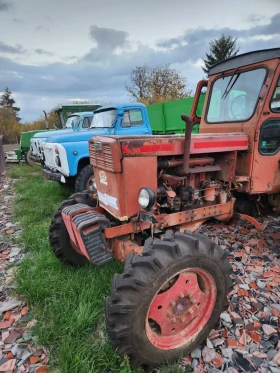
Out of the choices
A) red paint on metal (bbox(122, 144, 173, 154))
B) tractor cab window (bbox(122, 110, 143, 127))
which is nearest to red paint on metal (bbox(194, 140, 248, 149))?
red paint on metal (bbox(122, 144, 173, 154))

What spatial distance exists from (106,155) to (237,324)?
75.6 inches

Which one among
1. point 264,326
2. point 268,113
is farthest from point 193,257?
point 268,113

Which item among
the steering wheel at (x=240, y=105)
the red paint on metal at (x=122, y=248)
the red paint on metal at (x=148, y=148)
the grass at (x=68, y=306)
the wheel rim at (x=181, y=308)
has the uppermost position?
the steering wheel at (x=240, y=105)

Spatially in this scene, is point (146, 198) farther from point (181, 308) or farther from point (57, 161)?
point (57, 161)

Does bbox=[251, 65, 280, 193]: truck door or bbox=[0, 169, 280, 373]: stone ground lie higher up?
bbox=[251, 65, 280, 193]: truck door

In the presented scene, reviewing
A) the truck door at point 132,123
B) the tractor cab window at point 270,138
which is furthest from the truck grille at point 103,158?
the truck door at point 132,123

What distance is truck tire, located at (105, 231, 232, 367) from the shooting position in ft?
5.72

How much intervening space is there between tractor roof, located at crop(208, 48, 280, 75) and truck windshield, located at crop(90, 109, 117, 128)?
3.13 meters

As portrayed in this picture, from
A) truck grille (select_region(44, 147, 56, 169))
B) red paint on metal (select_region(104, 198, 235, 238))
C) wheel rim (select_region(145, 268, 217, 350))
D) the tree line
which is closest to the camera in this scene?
wheel rim (select_region(145, 268, 217, 350))

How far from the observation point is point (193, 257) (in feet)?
6.31

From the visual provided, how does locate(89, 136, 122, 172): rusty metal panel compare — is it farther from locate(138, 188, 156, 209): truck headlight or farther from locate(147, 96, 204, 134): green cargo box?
locate(147, 96, 204, 134): green cargo box

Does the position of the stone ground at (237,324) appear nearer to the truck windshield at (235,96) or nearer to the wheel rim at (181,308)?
the wheel rim at (181,308)

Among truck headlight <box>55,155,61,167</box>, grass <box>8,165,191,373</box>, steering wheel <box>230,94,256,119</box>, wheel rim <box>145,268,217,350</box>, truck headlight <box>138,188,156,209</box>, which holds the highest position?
steering wheel <box>230,94,256,119</box>

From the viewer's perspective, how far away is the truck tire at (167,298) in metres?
1.74
